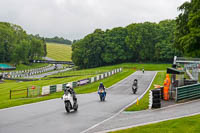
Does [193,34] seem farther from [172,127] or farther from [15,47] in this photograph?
[15,47]

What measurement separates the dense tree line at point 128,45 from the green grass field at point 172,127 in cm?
7839

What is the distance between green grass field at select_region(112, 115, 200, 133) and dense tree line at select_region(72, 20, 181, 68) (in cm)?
7839

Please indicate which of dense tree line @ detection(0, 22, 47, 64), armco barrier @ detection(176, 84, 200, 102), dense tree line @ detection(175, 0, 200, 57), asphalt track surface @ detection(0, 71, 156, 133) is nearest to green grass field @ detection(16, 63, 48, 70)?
dense tree line @ detection(0, 22, 47, 64)

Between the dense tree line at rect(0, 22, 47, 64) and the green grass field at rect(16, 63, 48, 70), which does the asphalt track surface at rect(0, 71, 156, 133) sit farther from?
the dense tree line at rect(0, 22, 47, 64)

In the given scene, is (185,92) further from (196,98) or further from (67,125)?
(67,125)

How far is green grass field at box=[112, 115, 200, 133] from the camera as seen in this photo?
9872mm

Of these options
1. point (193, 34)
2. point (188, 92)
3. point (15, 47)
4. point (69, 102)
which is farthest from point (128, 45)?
point (69, 102)

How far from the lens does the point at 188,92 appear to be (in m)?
17.7

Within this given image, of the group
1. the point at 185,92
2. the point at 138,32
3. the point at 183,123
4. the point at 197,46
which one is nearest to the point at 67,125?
the point at 183,123

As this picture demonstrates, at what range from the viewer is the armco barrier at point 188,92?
1719 centimetres

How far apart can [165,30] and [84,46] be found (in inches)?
1221

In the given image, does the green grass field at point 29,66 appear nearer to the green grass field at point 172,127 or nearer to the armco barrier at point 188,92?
the armco barrier at point 188,92

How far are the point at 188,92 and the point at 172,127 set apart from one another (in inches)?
313

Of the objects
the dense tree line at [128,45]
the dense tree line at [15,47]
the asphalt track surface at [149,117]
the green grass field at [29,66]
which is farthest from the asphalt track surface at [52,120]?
the dense tree line at [15,47]
